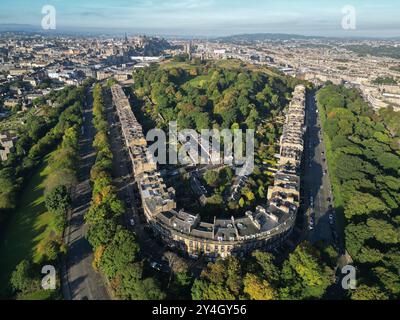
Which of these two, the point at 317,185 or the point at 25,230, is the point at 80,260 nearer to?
the point at 25,230

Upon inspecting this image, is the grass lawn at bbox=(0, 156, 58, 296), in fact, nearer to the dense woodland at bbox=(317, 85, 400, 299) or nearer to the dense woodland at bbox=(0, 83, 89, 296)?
the dense woodland at bbox=(0, 83, 89, 296)

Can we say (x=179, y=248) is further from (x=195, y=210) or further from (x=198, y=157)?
(x=198, y=157)

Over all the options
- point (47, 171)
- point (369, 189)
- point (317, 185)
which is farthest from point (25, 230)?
point (369, 189)

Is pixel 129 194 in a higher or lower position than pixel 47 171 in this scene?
lower

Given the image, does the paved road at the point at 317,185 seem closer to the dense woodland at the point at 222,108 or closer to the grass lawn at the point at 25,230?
the dense woodland at the point at 222,108

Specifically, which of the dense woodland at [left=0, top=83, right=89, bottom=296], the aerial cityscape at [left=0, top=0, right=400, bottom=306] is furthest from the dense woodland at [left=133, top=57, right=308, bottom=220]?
the dense woodland at [left=0, top=83, right=89, bottom=296]
